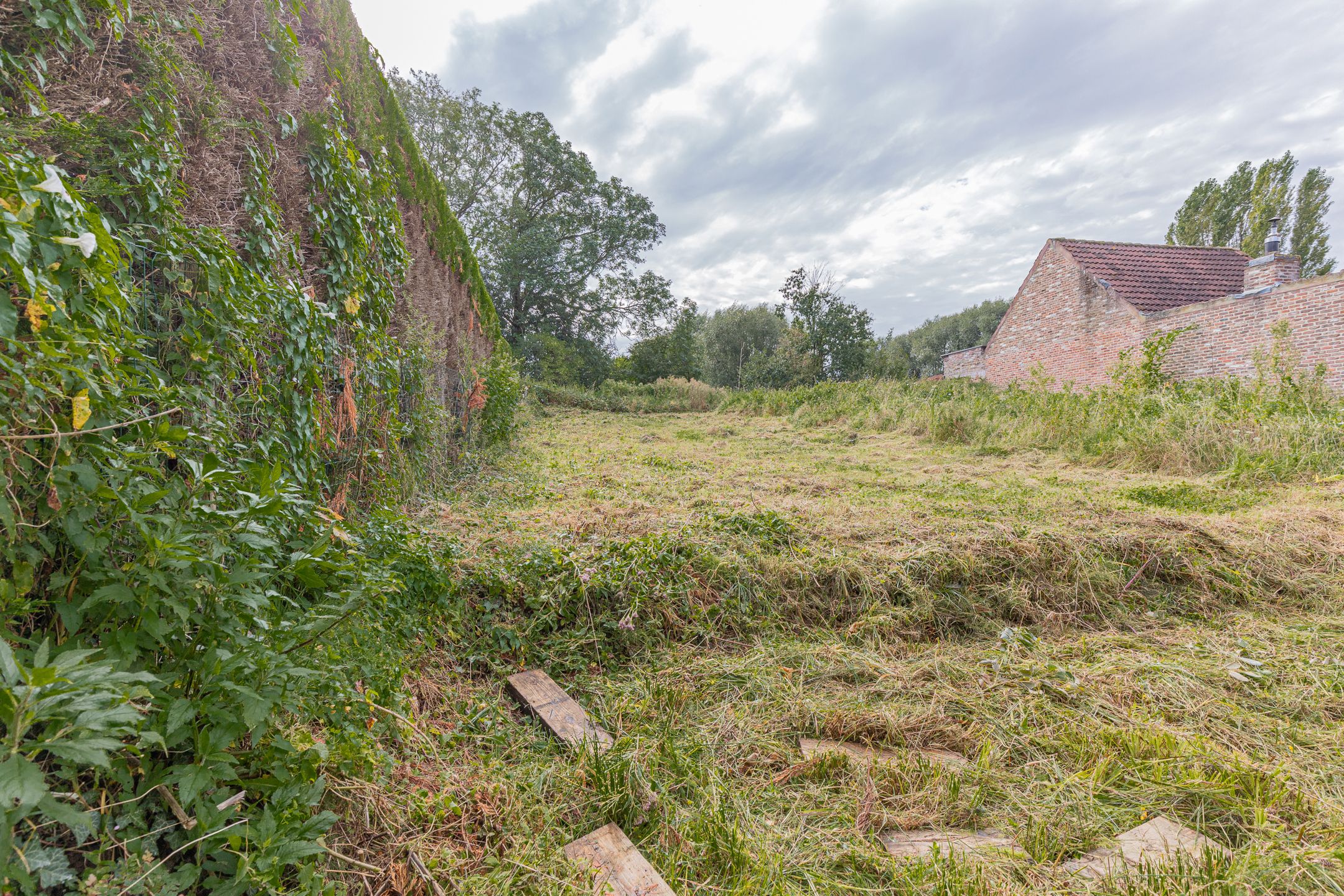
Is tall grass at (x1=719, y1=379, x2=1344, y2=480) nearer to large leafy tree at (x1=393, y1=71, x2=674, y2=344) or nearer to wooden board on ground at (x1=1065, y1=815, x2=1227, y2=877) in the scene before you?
wooden board on ground at (x1=1065, y1=815, x2=1227, y2=877)

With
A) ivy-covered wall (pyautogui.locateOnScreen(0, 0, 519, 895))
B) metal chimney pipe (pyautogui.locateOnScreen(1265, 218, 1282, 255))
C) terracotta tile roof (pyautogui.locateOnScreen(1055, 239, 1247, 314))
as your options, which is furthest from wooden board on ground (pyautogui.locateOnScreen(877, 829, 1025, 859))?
metal chimney pipe (pyautogui.locateOnScreen(1265, 218, 1282, 255))

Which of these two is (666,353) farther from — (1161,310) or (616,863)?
(616,863)

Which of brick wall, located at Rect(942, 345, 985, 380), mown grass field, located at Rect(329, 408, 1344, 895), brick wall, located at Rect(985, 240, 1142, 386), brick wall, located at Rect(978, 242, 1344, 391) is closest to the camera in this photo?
mown grass field, located at Rect(329, 408, 1344, 895)

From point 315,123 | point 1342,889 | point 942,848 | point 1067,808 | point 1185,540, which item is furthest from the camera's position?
point 1185,540

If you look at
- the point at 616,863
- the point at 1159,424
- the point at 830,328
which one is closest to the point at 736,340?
the point at 830,328

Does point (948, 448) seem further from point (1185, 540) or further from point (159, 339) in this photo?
point (159, 339)

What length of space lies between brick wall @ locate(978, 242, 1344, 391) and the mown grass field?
8313 mm

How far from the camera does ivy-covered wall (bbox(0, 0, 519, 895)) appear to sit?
97 cm

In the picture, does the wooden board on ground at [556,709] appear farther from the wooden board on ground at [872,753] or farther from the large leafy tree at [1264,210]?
the large leafy tree at [1264,210]

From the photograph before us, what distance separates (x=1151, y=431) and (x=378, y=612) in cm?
800

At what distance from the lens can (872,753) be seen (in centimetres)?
183

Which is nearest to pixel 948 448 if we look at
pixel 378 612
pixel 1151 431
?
pixel 1151 431

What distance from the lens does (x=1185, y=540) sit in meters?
3.46

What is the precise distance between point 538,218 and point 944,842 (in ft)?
73.9
